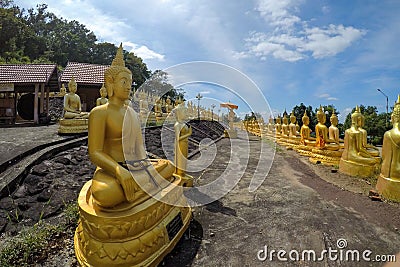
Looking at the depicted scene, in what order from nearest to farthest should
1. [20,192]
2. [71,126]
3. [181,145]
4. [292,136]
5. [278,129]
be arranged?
[20,192]
[181,145]
[71,126]
[292,136]
[278,129]

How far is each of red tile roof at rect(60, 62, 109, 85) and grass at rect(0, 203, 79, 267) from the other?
50.0 feet

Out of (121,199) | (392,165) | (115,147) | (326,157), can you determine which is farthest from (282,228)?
(326,157)

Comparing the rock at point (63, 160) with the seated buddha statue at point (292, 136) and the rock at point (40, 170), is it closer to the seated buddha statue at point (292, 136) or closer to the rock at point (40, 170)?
the rock at point (40, 170)

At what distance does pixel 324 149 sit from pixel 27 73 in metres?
14.6

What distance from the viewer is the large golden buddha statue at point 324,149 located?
987 cm

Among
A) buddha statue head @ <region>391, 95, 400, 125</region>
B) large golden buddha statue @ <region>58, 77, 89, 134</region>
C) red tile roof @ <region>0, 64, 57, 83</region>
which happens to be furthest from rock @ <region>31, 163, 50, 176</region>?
red tile roof @ <region>0, 64, 57, 83</region>

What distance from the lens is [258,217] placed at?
458cm

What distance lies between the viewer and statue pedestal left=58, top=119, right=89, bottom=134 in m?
9.60

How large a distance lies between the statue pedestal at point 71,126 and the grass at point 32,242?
590cm

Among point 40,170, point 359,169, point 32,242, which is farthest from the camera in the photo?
point 359,169

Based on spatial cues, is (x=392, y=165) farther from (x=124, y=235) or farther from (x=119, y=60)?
(x=119, y=60)

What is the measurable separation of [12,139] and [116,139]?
6401mm

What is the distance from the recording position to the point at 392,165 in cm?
569

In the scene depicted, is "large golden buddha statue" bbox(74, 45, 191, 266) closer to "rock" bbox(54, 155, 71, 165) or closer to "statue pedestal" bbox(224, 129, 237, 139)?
"rock" bbox(54, 155, 71, 165)
